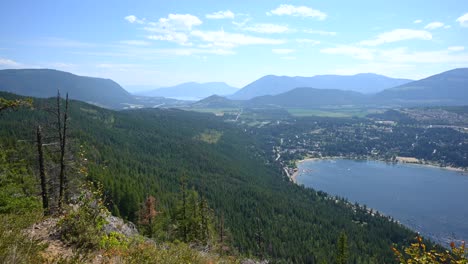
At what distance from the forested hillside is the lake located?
60.8ft

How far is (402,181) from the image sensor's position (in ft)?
557

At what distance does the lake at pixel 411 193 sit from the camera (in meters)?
113

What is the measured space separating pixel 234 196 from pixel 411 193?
91.6 meters

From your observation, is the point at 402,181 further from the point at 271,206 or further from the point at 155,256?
the point at 155,256

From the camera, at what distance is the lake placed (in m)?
113

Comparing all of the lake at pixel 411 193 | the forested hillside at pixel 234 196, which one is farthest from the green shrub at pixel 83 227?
the lake at pixel 411 193

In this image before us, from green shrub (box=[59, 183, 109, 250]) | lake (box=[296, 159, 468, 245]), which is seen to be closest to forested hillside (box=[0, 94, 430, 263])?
green shrub (box=[59, 183, 109, 250])

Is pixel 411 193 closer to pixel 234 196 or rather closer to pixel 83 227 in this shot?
pixel 234 196

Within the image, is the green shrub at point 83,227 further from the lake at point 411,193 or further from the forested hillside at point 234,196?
the lake at point 411,193

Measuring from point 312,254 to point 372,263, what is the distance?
12713 millimetres

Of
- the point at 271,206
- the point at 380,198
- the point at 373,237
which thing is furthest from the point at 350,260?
the point at 380,198

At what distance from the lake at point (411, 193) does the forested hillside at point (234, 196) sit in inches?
730

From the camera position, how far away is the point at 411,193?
149 m

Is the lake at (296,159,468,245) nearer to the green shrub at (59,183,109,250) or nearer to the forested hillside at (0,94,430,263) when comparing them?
the forested hillside at (0,94,430,263)
